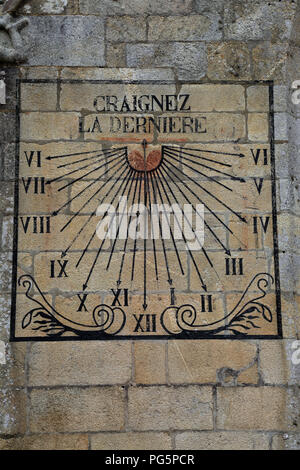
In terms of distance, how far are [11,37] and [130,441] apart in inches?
100

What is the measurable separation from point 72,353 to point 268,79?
81.3 inches

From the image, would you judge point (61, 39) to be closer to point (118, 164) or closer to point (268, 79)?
point (118, 164)

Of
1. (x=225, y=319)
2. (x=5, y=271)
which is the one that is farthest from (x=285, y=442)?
(x=5, y=271)

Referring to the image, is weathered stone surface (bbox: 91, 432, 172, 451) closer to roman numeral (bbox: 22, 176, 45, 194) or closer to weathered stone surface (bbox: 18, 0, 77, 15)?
roman numeral (bbox: 22, 176, 45, 194)

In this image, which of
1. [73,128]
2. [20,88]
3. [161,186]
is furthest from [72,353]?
[20,88]

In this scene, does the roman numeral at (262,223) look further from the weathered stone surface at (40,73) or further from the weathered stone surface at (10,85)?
the weathered stone surface at (10,85)

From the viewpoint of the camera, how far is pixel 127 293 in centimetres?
Result: 365

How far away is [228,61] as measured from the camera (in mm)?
3986

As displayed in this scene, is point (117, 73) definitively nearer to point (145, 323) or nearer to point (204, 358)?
point (145, 323)

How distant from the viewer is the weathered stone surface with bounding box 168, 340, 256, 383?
3.53 metres

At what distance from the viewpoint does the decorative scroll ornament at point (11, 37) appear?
12.9 feet

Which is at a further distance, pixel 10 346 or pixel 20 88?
pixel 20 88

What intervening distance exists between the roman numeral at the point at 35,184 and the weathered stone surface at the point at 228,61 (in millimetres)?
1243

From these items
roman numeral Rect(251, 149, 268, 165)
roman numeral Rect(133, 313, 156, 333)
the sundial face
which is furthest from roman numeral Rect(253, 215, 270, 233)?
roman numeral Rect(133, 313, 156, 333)
